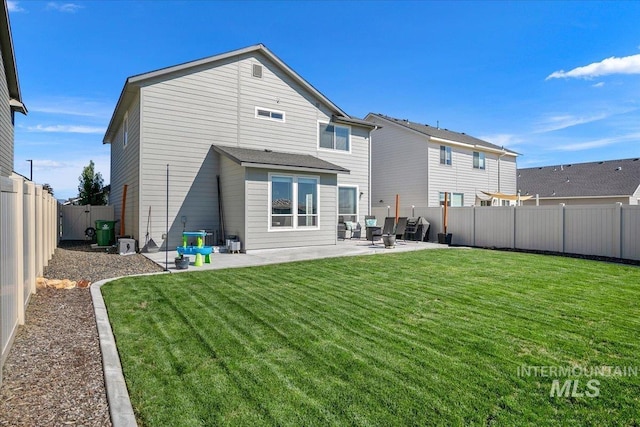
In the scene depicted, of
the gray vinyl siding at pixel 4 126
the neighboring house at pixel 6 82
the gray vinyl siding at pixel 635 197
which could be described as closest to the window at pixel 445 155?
the gray vinyl siding at pixel 635 197

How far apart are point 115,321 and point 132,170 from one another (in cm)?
942

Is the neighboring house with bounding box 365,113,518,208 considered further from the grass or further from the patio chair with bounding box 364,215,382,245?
the grass

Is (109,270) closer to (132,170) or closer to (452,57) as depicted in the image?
(132,170)

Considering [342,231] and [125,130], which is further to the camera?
[342,231]

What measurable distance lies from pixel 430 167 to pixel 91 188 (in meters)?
20.6

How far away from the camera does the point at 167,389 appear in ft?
9.42

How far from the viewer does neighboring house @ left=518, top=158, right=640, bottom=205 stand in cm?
2370

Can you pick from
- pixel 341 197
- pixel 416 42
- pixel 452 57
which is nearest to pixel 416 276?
pixel 341 197

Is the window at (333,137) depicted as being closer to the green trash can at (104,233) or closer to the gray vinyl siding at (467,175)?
the gray vinyl siding at (467,175)

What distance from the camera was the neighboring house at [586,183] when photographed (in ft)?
77.8

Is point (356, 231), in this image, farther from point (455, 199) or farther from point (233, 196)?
point (455, 199)

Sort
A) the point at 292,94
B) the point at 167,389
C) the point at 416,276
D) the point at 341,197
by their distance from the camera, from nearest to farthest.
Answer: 1. the point at 167,389
2. the point at 416,276
3. the point at 292,94
4. the point at 341,197

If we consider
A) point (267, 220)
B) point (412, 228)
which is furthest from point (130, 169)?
point (412, 228)

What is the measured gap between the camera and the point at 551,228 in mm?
11805
